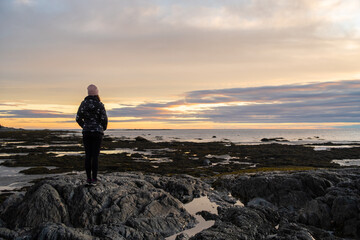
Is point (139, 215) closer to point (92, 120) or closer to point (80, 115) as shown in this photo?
point (92, 120)

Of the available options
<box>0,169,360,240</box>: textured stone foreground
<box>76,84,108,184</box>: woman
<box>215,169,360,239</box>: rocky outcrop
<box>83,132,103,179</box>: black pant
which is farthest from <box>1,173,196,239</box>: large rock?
<box>215,169,360,239</box>: rocky outcrop

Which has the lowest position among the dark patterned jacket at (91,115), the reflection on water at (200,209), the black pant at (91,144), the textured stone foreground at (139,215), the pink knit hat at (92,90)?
the reflection on water at (200,209)

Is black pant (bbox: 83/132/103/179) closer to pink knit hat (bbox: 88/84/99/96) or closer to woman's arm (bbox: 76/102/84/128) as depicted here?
woman's arm (bbox: 76/102/84/128)

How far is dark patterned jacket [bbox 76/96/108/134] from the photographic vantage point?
1025 centimetres

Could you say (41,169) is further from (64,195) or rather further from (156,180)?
(64,195)

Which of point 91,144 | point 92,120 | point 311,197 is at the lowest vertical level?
point 311,197

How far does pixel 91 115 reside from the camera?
33.8 ft

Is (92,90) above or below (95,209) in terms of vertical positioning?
above

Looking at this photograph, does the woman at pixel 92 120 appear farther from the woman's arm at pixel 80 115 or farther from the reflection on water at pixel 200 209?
the reflection on water at pixel 200 209

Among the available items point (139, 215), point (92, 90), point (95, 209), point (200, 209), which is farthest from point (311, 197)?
point (92, 90)

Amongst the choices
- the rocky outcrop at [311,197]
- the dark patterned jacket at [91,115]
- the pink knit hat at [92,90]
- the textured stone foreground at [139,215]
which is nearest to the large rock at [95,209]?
the textured stone foreground at [139,215]

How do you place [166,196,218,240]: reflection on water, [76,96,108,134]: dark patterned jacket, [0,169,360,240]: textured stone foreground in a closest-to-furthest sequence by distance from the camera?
[0,169,360,240]: textured stone foreground < [76,96,108,134]: dark patterned jacket < [166,196,218,240]: reflection on water

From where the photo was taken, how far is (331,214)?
1250 centimetres

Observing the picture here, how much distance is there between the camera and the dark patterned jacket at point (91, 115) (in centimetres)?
1025
